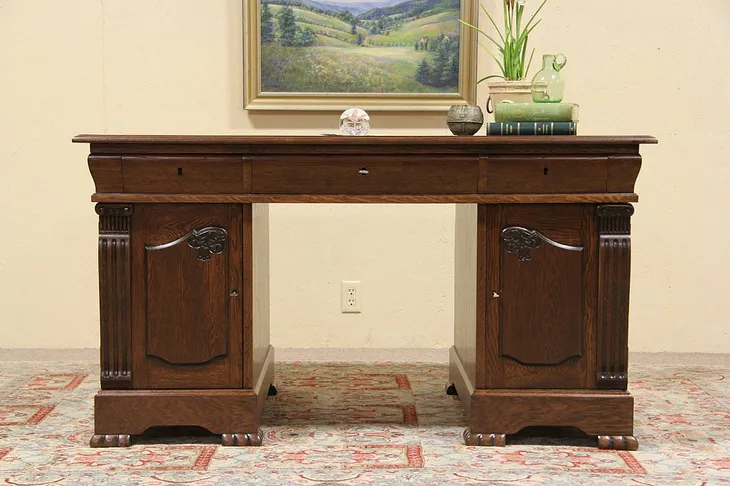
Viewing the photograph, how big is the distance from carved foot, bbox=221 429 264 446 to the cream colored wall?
1224 millimetres

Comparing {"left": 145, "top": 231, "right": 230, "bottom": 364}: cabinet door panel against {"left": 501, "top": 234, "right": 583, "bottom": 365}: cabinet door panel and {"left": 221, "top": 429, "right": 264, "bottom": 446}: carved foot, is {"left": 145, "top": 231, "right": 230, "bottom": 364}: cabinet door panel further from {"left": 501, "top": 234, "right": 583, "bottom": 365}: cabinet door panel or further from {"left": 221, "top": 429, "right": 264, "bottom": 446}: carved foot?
{"left": 501, "top": 234, "right": 583, "bottom": 365}: cabinet door panel

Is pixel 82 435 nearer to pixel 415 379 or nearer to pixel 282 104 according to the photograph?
pixel 415 379

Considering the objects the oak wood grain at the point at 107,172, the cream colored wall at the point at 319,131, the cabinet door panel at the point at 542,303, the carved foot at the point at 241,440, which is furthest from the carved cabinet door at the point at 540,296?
the cream colored wall at the point at 319,131

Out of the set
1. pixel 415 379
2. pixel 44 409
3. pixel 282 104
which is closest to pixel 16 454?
pixel 44 409

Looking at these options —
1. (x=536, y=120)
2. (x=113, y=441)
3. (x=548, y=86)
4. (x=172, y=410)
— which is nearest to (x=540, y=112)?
(x=536, y=120)

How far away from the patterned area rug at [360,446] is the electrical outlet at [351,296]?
480 mm

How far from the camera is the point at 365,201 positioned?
108 inches

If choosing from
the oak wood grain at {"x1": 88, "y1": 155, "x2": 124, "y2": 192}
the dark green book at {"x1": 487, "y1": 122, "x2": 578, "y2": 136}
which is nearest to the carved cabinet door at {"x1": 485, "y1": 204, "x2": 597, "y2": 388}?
the dark green book at {"x1": 487, "y1": 122, "x2": 578, "y2": 136}

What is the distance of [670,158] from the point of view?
156 inches

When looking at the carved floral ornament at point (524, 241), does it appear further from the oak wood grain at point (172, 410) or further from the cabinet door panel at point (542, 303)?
the oak wood grain at point (172, 410)

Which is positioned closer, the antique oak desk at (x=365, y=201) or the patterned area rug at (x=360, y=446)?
the patterned area rug at (x=360, y=446)

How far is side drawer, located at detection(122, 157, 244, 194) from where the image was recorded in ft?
8.95

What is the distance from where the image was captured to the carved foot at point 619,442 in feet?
9.14

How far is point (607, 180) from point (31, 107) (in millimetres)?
2443
